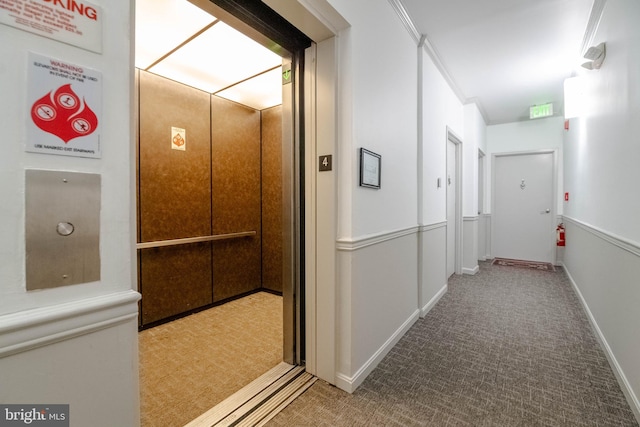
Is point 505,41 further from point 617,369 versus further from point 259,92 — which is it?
point 617,369

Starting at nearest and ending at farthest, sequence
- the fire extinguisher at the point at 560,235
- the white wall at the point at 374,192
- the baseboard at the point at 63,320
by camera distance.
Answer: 1. the baseboard at the point at 63,320
2. the white wall at the point at 374,192
3. the fire extinguisher at the point at 560,235

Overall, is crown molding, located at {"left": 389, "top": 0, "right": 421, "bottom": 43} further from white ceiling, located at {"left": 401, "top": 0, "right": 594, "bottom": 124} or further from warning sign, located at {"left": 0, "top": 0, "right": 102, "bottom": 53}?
warning sign, located at {"left": 0, "top": 0, "right": 102, "bottom": 53}

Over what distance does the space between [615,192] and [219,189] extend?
346 cm

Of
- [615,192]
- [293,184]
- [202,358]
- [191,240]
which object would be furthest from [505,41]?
[202,358]

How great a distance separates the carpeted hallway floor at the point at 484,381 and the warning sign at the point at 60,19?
5.81 feet

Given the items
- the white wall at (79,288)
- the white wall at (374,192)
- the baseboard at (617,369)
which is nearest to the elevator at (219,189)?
the white wall at (374,192)

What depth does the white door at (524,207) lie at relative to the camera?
5219 millimetres

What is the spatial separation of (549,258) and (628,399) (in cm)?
439

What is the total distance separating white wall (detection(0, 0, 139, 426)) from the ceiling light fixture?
322 centimetres

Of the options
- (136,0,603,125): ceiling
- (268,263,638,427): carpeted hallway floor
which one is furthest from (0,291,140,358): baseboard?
(136,0,603,125): ceiling

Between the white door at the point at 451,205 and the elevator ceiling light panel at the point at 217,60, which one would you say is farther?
the white door at the point at 451,205

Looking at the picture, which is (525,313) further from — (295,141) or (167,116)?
(167,116)

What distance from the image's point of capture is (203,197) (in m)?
3.02

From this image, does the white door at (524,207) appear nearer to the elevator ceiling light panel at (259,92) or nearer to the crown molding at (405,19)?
the crown molding at (405,19)
